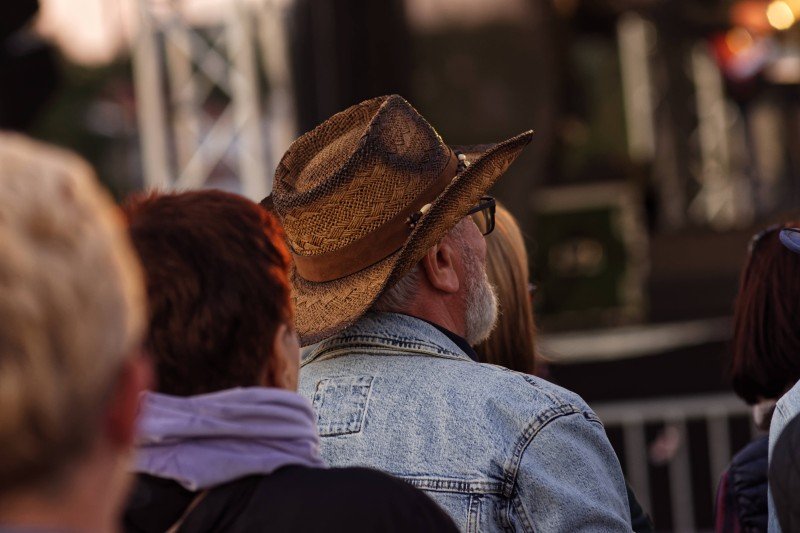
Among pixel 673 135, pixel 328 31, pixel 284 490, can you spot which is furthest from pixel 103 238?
pixel 673 135

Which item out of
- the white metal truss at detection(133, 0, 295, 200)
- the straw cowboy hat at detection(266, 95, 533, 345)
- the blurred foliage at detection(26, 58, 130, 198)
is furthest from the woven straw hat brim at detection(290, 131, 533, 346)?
the blurred foliage at detection(26, 58, 130, 198)

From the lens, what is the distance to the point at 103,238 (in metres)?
0.87

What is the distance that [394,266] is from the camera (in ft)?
6.75

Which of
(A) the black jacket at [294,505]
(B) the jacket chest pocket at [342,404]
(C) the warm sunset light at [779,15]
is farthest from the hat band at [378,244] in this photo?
(C) the warm sunset light at [779,15]

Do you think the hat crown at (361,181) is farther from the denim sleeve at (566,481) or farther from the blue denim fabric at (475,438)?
the denim sleeve at (566,481)

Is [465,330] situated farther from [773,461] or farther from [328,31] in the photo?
[328,31]

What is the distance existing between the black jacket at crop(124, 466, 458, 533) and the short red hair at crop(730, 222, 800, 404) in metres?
1.17

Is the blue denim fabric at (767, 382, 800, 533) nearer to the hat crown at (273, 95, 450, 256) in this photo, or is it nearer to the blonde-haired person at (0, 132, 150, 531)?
the hat crown at (273, 95, 450, 256)

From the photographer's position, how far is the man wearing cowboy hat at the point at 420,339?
6.07 ft

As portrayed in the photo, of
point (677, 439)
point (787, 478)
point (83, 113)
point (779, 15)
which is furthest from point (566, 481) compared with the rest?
point (83, 113)

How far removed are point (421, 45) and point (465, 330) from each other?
12.8ft

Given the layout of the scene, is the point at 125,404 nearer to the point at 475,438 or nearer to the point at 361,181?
the point at 475,438

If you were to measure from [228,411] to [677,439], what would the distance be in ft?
15.4

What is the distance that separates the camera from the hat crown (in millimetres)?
2109
